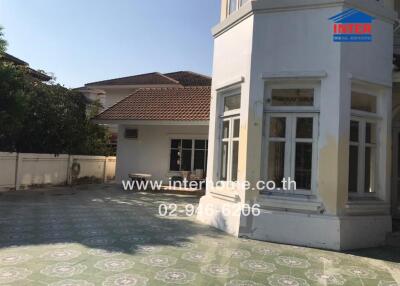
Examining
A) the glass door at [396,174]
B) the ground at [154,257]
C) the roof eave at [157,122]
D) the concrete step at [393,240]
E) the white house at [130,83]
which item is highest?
the white house at [130,83]

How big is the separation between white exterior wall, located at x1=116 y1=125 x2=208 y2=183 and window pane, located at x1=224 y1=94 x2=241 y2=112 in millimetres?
7744

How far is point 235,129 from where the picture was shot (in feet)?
Answer: 26.7

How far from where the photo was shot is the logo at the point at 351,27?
7.09 m

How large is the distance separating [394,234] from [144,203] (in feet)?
23.2

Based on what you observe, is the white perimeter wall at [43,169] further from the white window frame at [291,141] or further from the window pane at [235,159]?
the white window frame at [291,141]

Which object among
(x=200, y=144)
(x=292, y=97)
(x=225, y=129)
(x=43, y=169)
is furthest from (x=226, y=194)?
(x=43, y=169)

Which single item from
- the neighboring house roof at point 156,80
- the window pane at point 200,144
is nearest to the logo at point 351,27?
the window pane at point 200,144

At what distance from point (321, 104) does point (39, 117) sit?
11846 millimetres

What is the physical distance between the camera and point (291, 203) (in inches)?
275

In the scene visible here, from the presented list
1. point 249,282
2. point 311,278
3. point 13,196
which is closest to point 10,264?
point 249,282

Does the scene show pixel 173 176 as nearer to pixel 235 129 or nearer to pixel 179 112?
pixel 179 112

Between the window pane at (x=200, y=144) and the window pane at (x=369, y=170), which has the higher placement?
the window pane at (x=200, y=144)

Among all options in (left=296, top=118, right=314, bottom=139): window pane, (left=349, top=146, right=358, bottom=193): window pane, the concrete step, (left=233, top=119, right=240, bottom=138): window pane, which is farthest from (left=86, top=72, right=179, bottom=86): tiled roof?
the concrete step

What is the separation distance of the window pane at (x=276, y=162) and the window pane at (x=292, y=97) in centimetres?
82
